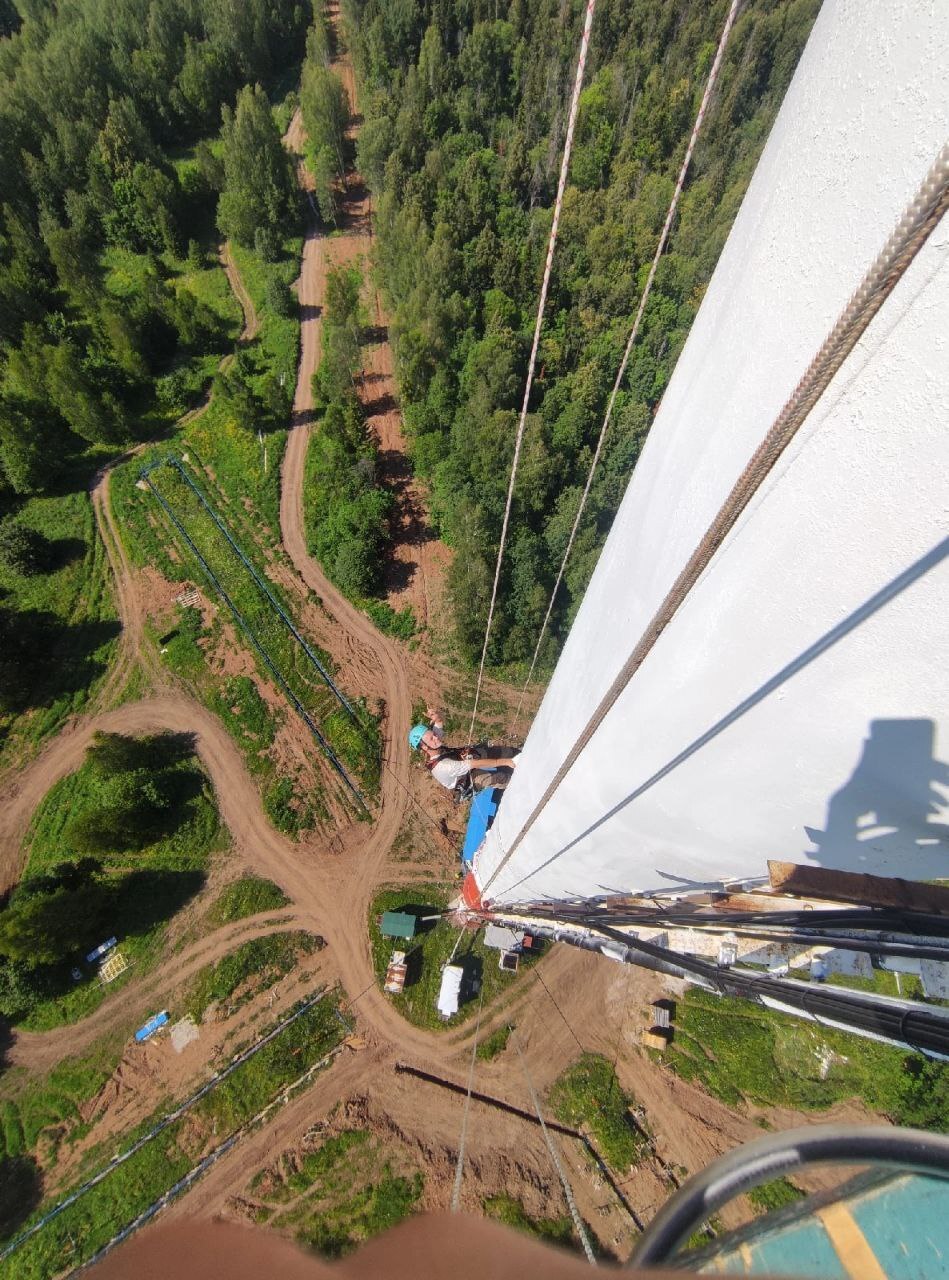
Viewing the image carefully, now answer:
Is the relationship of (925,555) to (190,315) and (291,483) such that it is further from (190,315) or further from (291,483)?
(190,315)

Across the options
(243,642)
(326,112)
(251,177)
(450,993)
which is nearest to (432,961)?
(450,993)

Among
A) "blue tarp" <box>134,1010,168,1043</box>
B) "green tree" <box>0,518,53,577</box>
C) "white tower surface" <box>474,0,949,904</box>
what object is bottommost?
"blue tarp" <box>134,1010,168,1043</box>

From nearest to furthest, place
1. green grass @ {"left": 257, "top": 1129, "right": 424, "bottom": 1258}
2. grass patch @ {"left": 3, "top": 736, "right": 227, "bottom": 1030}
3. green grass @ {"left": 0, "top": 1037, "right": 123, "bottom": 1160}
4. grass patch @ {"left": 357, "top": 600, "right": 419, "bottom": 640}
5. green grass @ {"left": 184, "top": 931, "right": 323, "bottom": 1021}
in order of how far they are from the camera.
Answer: green grass @ {"left": 257, "top": 1129, "right": 424, "bottom": 1258}
green grass @ {"left": 0, "top": 1037, "right": 123, "bottom": 1160}
green grass @ {"left": 184, "top": 931, "right": 323, "bottom": 1021}
grass patch @ {"left": 3, "top": 736, "right": 227, "bottom": 1030}
grass patch @ {"left": 357, "top": 600, "right": 419, "bottom": 640}

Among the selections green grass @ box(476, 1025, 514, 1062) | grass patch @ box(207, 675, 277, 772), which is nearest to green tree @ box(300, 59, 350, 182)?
grass patch @ box(207, 675, 277, 772)

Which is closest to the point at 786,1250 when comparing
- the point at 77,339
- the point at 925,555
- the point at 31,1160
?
the point at 925,555

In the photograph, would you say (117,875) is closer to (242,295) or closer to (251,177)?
(242,295)

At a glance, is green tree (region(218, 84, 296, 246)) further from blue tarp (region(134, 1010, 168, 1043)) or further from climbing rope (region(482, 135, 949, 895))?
climbing rope (region(482, 135, 949, 895))

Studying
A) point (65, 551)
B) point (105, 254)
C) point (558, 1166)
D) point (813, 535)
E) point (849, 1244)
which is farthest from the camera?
point (105, 254)
